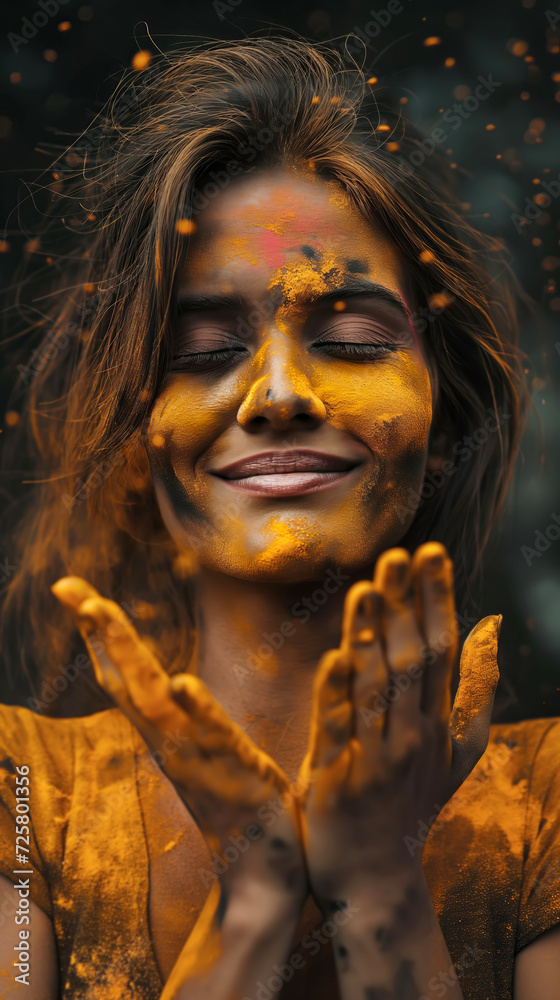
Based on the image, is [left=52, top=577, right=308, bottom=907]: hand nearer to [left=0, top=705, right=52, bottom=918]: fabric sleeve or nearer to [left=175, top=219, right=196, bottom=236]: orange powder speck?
[left=0, top=705, right=52, bottom=918]: fabric sleeve

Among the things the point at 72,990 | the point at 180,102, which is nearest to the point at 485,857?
the point at 72,990


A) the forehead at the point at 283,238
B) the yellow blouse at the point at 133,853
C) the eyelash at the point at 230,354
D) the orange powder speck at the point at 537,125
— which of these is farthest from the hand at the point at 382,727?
the orange powder speck at the point at 537,125

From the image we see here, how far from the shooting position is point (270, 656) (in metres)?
1.39

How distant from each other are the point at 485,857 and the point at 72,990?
26.3 inches

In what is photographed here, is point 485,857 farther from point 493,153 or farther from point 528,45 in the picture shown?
point 528,45

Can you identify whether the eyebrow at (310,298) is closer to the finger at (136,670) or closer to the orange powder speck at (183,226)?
the orange powder speck at (183,226)

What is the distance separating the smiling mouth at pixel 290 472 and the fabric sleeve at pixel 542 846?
2.15 feet

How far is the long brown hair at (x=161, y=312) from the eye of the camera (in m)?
1.38

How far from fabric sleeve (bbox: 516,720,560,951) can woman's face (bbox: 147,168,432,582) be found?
512 millimetres

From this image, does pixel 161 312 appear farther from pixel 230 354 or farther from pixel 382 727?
pixel 382 727

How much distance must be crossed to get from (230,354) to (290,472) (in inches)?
8.3

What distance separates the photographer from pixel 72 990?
126cm

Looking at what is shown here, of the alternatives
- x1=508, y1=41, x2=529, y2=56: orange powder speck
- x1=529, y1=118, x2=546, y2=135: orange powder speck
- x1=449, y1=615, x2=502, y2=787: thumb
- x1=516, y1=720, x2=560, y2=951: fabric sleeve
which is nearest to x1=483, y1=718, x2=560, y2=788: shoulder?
x1=516, y1=720, x2=560, y2=951: fabric sleeve

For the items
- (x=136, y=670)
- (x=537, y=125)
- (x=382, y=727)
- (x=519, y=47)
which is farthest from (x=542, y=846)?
(x=519, y=47)
